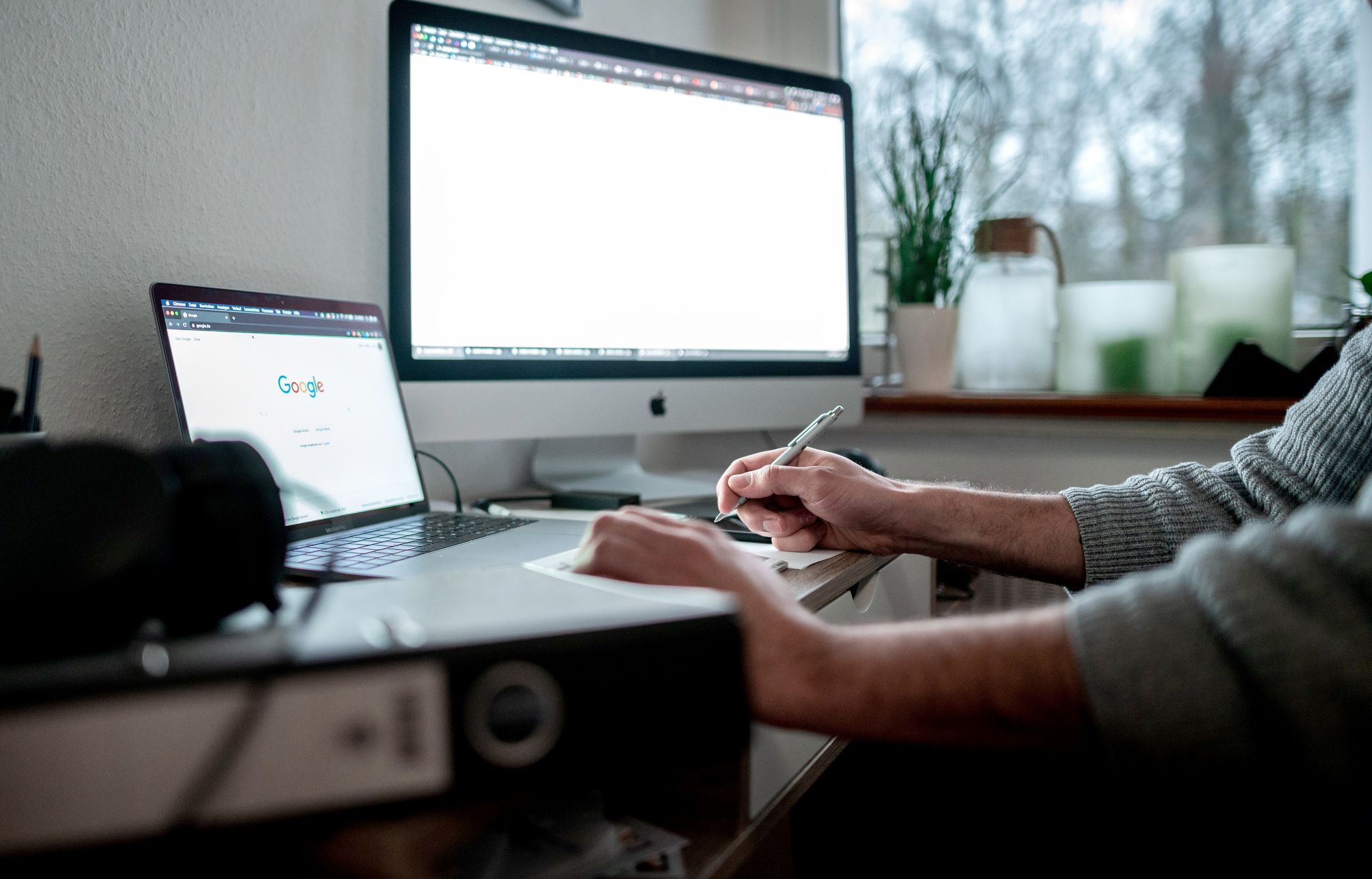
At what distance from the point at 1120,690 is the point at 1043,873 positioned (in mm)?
838

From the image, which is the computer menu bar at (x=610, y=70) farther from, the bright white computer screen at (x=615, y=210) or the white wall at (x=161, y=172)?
the white wall at (x=161, y=172)

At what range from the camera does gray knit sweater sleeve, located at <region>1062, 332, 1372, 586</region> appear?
80 centimetres

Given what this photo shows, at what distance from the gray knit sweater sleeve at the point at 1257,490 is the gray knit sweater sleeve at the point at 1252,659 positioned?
1.35 ft

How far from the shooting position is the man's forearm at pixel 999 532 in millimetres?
847

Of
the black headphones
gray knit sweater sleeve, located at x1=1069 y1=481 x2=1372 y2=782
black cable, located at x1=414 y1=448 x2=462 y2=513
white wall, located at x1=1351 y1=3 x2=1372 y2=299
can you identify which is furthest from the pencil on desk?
white wall, located at x1=1351 y1=3 x2=1372 y2=299

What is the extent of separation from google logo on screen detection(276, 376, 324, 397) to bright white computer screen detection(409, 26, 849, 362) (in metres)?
0.12

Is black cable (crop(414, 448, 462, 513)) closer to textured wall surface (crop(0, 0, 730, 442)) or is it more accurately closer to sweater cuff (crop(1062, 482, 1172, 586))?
textured wall surface (crop(0, 0, 730, 442))

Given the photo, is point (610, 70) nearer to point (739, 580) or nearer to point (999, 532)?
point (999, 532)

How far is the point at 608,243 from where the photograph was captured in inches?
41.2

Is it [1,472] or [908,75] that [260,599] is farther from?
[908,75]

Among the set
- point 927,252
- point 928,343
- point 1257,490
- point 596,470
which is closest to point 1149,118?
point 927,252

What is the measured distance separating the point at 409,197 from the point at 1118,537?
0.76 meters

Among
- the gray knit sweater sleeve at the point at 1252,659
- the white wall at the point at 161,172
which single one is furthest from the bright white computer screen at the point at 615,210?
the gray knit sweater sleeve at the point at 1252,659

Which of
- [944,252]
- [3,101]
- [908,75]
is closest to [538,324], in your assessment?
[3,101]
